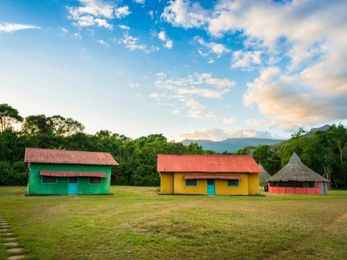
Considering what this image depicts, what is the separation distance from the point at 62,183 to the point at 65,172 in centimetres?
113

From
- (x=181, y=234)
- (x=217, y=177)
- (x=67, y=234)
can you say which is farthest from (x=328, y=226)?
(x=217, y=177)

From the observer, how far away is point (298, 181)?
112ft

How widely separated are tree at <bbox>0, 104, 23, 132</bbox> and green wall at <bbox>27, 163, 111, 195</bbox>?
95.0ft

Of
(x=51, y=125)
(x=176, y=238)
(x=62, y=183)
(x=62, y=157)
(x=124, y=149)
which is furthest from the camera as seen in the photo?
(x=124, y=149)

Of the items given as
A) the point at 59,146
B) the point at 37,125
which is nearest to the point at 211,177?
the point at 59,146

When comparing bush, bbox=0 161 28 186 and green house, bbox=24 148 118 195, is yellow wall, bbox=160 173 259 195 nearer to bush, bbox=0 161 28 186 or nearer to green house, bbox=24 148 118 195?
green house, bbox=24 148 118 195

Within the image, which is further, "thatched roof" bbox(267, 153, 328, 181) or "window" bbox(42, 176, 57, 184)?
"thatched roof" bbox(267, 153, 328, 181)

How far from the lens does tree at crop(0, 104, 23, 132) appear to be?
1923 inches

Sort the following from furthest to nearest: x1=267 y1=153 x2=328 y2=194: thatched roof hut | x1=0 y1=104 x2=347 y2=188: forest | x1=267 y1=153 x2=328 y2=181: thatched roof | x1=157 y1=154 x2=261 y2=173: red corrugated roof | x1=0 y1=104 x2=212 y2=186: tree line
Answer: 1. x1=0 y1=104 x2=347 y2=188: forest
2. x1=0 y1=104 x2=212 y2=186: tree line
3. x1=267 y1=153 x2=328 y2=181: thatched roof
4. x1=267 y1=153 x2=328 y2=194: thatched roof hut
5. x1=157 y1=154 x2=261 y2=173: red corrugated roof

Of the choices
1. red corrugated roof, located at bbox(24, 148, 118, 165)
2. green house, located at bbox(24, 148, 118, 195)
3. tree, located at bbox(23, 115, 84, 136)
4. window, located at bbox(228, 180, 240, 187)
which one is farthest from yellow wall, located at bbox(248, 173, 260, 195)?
tree, located at bbox(23, 115, 84, 136)

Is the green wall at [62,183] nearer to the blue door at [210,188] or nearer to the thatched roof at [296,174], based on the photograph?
the blue door at [210,188]

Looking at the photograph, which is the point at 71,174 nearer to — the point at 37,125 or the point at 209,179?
the point at 209,179

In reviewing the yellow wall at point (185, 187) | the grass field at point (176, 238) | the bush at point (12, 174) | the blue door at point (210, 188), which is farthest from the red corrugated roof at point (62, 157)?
the grass field at point (176, 238)

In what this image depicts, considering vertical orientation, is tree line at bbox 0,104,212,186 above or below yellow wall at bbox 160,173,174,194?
above
